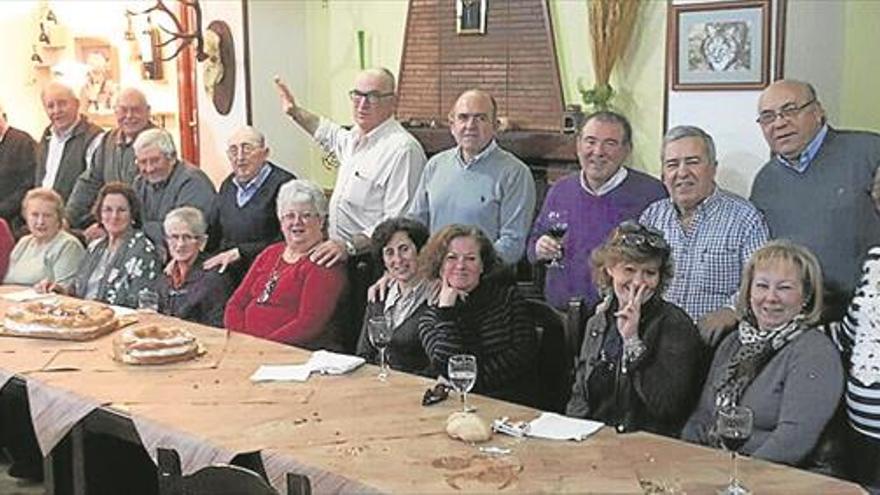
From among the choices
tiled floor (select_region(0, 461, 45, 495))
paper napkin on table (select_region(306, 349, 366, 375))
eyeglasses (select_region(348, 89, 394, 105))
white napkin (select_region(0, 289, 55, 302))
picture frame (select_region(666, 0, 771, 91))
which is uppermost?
picture frame (select_region(666, 0, 771, 91))

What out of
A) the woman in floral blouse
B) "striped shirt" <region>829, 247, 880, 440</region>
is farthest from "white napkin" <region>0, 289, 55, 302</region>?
"striped shirt" <region>829, 247, 880, 440</region>

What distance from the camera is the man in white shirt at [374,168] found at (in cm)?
435

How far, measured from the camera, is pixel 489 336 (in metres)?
3.21

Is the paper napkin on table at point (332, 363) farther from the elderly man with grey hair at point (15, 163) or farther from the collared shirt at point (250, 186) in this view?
the elderly man with grey hair at point (15, 163)

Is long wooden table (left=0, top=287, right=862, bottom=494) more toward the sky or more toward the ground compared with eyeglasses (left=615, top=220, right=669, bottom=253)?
more toward the ground

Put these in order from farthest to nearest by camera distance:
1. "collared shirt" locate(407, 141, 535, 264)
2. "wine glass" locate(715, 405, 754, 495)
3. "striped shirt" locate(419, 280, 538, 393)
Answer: "collared shirt" locate(407, 141, 535, 264) → "striped shirt" locate(419, 280, 538, 393) → "wine glass" locate(715, 405, 754, 495)

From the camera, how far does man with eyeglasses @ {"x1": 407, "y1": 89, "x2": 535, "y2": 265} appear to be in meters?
4.03

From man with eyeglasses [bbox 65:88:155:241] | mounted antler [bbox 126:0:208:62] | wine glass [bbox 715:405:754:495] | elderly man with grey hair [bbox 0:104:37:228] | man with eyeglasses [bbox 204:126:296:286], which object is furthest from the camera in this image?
mounted antler [bbox 126:0:208:62]

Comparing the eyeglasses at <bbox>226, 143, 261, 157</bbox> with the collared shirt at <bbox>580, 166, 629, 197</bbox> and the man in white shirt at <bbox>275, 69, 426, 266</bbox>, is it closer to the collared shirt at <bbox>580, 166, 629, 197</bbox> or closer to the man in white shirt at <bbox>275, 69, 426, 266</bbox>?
the man in white shirt at <bbox>275, 69, 426, 266</bbox>

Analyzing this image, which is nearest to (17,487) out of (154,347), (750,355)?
(154,347)

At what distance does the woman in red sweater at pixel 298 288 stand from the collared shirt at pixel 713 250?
1241 millimetres

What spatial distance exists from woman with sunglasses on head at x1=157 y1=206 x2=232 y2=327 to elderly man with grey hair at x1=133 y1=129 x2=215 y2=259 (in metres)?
0.46

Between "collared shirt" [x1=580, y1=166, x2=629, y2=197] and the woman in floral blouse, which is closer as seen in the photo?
"collared shirt" [x1=580, y1=166, x2=629, y2=197]

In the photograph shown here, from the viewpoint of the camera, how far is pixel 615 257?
2.88 meters
